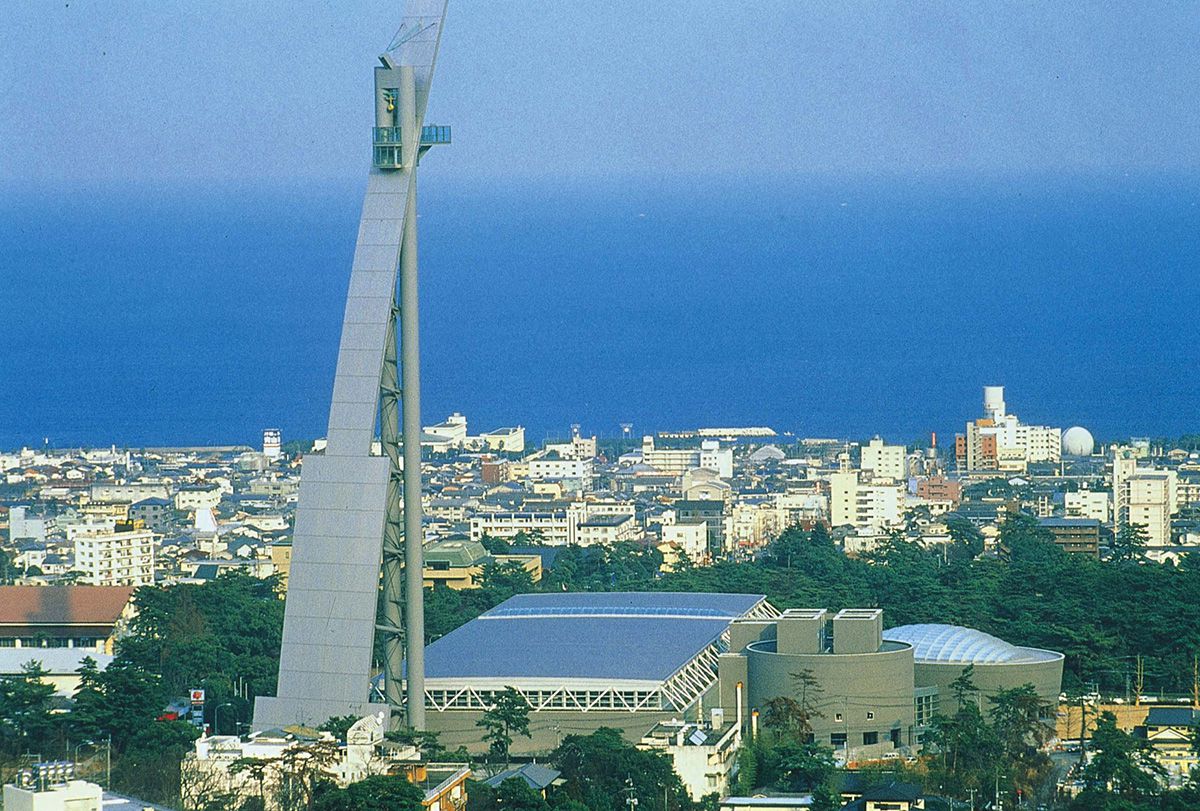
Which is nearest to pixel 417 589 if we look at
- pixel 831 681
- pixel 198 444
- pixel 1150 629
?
pixel 831 681

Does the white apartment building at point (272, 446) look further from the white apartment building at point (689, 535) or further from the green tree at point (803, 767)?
the green tree at point (803, 767)

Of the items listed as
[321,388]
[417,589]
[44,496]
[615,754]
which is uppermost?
[321,388]

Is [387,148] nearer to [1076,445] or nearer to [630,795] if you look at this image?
[630,795]

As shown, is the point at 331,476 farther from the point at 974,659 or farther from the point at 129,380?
the point at 129,380

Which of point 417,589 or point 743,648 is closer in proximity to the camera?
point 417,589

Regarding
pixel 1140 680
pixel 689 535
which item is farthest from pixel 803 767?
pixel 689 535

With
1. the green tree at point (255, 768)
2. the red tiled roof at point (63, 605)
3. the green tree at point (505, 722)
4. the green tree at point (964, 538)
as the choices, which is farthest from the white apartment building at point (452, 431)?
the green tree at point (255, 768)
